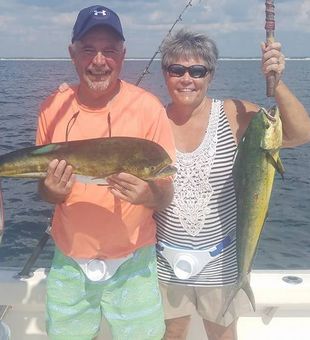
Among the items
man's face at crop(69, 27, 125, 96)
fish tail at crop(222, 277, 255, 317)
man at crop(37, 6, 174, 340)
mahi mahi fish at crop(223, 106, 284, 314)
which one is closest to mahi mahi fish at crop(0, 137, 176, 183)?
man at crop(37, 6, 174, 340)

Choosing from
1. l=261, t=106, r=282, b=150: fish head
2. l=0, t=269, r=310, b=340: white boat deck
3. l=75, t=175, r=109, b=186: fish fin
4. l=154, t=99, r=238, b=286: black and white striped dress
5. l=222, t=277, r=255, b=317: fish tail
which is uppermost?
l=261, t=106, r=282, b=150: fish head

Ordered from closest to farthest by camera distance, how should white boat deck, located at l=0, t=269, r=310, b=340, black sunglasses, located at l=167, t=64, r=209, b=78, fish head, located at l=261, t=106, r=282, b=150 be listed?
fish head, located at l=261, t=106, r=282, b=150
black sunglasses, located at l=167, t=64, r=209, b=78
white boat deck, located at l=0, t=269, r=310, b=340

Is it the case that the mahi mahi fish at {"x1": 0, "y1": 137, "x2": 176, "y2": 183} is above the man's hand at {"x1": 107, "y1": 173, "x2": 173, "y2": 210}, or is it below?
above

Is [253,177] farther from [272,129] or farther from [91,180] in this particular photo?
[91,180]

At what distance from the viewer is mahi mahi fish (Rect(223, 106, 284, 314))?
3061mm

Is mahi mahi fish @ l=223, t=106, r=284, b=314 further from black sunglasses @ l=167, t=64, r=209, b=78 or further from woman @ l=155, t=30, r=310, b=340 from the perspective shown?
black sunglasses @ l=167, t=64, r=209, b=78

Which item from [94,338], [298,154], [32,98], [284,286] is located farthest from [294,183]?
[32,98]

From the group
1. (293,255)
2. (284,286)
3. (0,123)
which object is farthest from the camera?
(0,123)

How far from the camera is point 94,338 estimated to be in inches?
138

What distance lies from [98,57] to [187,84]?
688mm

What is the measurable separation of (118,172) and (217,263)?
120 centimetres

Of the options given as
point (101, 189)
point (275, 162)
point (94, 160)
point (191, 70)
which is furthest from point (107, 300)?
point (191, 70)

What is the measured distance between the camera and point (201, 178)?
11.6 feet

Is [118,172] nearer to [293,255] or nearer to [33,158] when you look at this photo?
[33,158]
